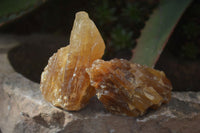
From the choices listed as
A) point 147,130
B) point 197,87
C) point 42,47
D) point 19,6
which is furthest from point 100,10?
point 147,130

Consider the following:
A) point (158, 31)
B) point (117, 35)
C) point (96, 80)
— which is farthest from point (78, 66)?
point (117, 35)

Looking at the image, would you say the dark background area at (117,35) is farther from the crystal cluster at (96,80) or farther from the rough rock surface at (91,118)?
the crystal cluster at (96,80)

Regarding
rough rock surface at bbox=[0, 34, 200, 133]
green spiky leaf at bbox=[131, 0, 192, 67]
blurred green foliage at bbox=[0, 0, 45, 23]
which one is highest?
blurred green foliage at bbox=[0, 0, 45, 23]

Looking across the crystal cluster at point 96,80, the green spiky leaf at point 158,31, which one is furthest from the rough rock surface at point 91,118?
the green spiky leaf at point 158,31

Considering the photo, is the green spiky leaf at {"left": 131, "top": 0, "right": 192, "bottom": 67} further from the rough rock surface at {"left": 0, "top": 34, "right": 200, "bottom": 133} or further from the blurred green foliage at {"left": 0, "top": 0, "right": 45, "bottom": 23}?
the blurred green foliage at {"left": 0, "top": 0, "right": 45, "bottom": 23}

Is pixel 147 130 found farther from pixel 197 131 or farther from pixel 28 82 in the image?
pixel 28 82

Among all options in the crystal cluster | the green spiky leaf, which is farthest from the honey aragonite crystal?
the green spiky leaf
